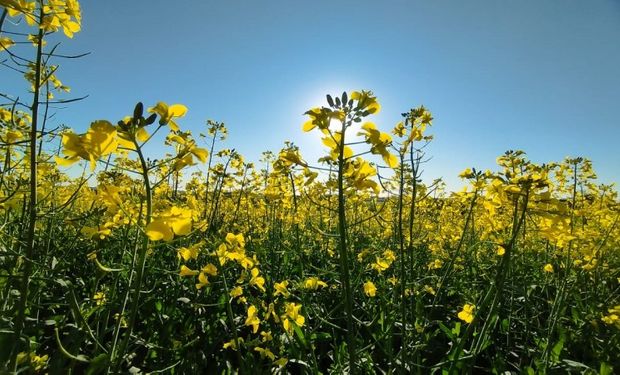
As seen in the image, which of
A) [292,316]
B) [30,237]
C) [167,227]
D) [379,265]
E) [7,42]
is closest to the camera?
[167,227]

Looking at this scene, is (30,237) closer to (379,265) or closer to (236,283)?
(236,283)

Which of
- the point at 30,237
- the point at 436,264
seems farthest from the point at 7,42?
the point at 436,264

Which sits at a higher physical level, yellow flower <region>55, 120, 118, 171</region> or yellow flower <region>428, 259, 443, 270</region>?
yellow flower <region>55, 120, 118, 171</region>

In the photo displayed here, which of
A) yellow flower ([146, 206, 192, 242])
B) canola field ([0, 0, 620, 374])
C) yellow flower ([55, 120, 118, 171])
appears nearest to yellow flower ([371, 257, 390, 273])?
canola field ([0, 0, 620, 374])

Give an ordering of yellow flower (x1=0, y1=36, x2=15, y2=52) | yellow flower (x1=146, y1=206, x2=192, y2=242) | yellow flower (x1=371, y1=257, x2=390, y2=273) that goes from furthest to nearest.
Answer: yellow flower (x1=371, y1=257, x2=390, y2=273)
yellow flower (x1=0, y1=36, x2=15, y2=52)
yellow flower (x1=146, y1=206, x2=192, y2=242)

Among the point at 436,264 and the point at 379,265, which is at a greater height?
the point at 379,265

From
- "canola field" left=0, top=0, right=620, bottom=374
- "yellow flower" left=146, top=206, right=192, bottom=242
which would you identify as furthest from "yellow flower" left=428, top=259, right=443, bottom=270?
"yellow flower" left=146, top=206, right=192, bottom=242

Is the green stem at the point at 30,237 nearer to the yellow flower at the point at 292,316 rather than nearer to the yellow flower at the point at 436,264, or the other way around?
the yellow flower at the point at 292,316

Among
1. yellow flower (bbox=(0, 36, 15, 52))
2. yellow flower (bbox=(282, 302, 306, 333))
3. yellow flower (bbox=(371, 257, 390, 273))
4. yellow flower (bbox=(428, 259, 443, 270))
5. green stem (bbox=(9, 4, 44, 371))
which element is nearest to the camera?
green stem (bbox=(9, 4, 44, 371))

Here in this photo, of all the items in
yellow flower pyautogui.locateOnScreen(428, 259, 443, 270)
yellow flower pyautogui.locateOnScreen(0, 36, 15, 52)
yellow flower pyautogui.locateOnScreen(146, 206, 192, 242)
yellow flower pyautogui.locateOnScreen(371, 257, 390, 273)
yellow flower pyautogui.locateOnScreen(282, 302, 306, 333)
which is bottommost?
yellow flower pyautogui.locateOnScreen(282, 302, 306, 333)

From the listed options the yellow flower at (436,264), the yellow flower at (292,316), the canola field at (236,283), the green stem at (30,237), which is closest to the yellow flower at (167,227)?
the canola field at (236,283)

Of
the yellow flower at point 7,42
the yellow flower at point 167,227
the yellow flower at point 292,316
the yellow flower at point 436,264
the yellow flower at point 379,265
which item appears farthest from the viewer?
the yellow flower at point 436,264

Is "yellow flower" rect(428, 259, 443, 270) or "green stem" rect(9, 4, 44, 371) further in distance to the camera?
"yellow flower" rect(428, 259, 443, 270)

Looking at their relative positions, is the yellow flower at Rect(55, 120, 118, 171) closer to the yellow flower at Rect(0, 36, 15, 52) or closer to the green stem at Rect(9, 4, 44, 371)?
the green stem at Rect(9, 4, 44, 371)
